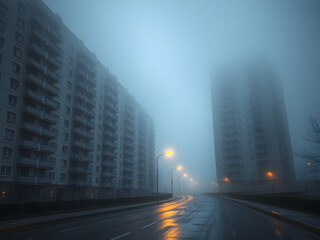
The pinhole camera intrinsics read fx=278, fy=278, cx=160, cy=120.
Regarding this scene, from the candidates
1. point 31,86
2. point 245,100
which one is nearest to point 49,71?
point 31,86

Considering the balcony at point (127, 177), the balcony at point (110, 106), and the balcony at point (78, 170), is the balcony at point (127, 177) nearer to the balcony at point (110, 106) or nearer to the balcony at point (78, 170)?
the balcony at point (110, 106)

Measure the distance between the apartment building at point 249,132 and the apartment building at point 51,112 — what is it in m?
42.9

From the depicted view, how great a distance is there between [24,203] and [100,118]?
50741 mm

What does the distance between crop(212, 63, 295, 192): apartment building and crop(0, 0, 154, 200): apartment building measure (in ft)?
141

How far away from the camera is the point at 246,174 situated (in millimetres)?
97438

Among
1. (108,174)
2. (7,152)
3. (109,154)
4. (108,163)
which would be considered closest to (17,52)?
(7,152)

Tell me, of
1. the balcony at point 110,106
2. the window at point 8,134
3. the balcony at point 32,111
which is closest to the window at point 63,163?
the balcony at point 32,111

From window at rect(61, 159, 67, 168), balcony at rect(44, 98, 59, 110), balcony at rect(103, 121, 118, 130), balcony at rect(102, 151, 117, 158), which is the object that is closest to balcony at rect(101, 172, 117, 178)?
balcony at rect(102, 151, 117, 158)

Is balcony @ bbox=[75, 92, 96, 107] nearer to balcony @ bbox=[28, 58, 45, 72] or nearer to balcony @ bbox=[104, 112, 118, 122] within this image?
balcony @ bbox=[104, 112, 118, 122]

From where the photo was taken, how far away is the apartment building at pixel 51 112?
44.7 metres

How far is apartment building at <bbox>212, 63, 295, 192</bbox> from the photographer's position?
93363 mm

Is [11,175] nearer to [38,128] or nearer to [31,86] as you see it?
[38,128]

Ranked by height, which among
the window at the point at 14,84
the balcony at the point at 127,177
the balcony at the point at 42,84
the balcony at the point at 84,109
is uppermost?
the balcony at the point at 42,84

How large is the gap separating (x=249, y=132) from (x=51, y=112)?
70.2 m
